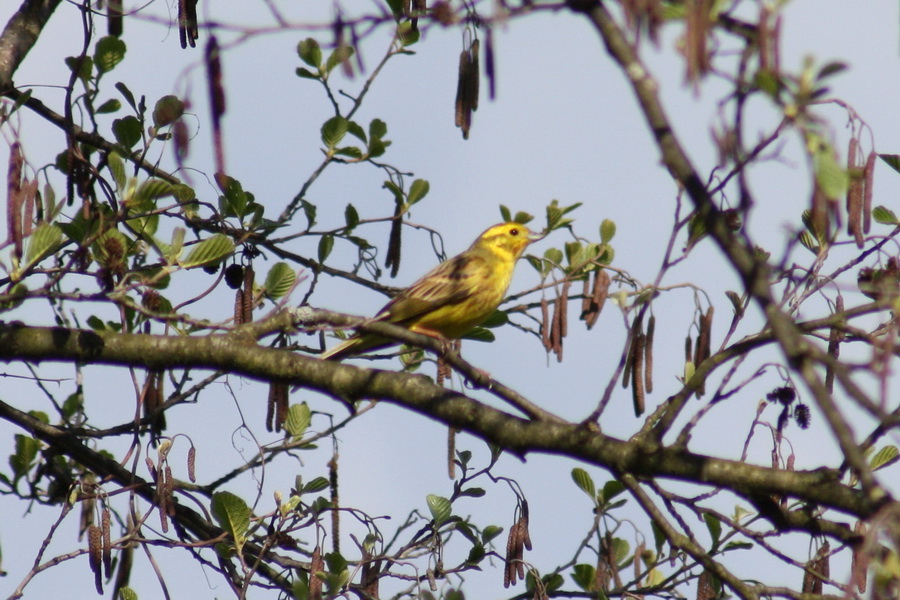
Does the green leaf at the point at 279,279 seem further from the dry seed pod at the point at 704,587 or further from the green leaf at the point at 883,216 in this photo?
the green leaf at the point at 883,216

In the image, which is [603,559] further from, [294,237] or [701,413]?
[294,237]

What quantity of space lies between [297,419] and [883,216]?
3125mm

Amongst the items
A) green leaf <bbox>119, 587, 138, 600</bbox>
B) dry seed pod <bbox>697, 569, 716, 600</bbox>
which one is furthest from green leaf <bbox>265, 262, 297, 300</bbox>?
dry seed pod <bbox>697, 569, 716, 600</bbox>

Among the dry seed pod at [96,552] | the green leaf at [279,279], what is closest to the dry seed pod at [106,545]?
the dry seed pod at [96,552]

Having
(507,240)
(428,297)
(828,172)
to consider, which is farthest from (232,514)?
(507,240)

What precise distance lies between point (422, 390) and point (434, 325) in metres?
3.67

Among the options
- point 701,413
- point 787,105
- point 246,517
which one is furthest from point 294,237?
point 787,105

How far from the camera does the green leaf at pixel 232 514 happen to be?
17.8 ft

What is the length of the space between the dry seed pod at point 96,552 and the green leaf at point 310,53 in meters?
2.68

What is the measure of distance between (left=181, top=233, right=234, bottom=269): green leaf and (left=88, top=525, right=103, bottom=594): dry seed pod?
1.23 metres

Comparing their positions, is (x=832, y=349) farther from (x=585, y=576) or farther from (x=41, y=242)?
(x=41, y=242)

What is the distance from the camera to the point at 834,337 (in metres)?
4.66

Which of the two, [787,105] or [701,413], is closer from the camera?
[787,105]

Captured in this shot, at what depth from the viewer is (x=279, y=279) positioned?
6008 millimetres
